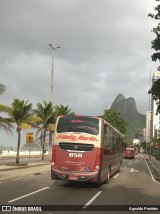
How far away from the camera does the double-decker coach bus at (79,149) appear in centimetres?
1838

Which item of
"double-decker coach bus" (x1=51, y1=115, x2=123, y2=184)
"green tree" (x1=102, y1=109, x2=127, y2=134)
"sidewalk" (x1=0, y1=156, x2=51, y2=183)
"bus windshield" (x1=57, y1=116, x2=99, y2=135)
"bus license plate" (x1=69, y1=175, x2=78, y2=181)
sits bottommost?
"sidewalk" (x1=0, y1=156, x2=51, y2=183)

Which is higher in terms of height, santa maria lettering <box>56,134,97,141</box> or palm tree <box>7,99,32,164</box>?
palm tree <box>7,99,32,164</box>

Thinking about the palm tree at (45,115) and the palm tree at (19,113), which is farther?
the palm tree at (45,115)

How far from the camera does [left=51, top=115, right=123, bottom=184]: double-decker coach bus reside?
1838 cm

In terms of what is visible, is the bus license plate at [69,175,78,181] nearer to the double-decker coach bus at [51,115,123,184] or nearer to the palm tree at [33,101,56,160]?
the double-decker coach bus at [51,115,123,184]

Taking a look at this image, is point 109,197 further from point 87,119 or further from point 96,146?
point 87,119

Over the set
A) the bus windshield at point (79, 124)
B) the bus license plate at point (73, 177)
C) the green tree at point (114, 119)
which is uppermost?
the green tree at point (114, 119)

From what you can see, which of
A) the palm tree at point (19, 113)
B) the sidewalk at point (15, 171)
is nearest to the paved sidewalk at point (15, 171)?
the sidewalk at point (15, 171)

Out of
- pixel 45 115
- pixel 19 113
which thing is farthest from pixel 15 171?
pixel 45 115

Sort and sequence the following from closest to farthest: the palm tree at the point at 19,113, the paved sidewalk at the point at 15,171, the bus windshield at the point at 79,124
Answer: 1. the bus windshield at the point at 79,124
2. the paved sidewalk at the point at 15,171
3. the palm tree at the point at 19,113

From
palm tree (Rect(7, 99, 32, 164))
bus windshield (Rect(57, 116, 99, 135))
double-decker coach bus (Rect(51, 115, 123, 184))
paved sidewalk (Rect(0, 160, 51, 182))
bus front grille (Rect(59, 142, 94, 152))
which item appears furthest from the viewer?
palm tree (Rect(7, 99, 32, 164))

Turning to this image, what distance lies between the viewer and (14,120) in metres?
37.2

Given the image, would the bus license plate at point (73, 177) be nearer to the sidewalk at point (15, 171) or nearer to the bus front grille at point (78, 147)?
the bus front grille at point (78, 147)

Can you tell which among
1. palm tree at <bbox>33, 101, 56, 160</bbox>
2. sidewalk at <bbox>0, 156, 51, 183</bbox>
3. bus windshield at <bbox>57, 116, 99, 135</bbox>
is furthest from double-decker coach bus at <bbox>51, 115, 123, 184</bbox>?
palm tree at <bbox>33, 101, 56, 160</bbox>
